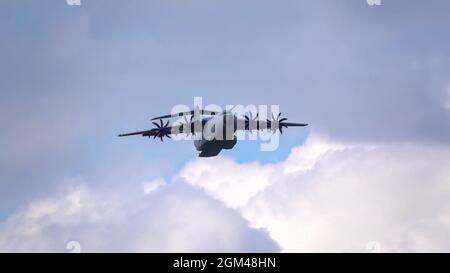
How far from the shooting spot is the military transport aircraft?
329 ft

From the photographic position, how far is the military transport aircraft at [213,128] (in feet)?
329

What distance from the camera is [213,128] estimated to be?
10138 cm

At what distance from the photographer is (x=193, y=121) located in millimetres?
108938
